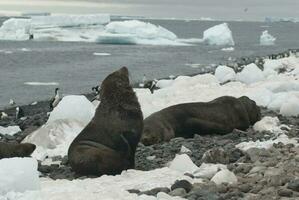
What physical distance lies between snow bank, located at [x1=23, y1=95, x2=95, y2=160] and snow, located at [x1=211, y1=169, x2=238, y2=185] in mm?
2777

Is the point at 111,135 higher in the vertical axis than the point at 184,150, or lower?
higher

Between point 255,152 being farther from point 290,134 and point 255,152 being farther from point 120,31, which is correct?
point 120,31

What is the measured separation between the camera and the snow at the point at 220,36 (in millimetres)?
59344

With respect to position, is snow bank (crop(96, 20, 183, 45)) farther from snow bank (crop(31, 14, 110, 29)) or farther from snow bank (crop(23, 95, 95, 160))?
snow bank (crop(23, 95, 95, 160))

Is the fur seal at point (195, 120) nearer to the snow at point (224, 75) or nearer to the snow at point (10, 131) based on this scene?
the snow at point (10, 131)

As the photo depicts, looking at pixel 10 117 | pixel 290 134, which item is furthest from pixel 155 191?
pixel 10 117

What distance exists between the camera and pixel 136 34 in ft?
209

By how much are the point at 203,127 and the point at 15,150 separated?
113 inches

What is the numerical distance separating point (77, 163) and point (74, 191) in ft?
3.80

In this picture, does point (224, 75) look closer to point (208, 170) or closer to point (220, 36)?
point (208, 170)

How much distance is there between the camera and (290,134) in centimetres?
865

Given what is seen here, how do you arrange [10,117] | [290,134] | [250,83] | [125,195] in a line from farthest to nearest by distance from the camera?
1. [250,83]
2. [10,117]
3. [290,134]
4. [125,195]

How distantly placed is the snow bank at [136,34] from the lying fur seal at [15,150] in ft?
178

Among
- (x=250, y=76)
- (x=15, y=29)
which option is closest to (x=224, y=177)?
(x=250, y=76)
